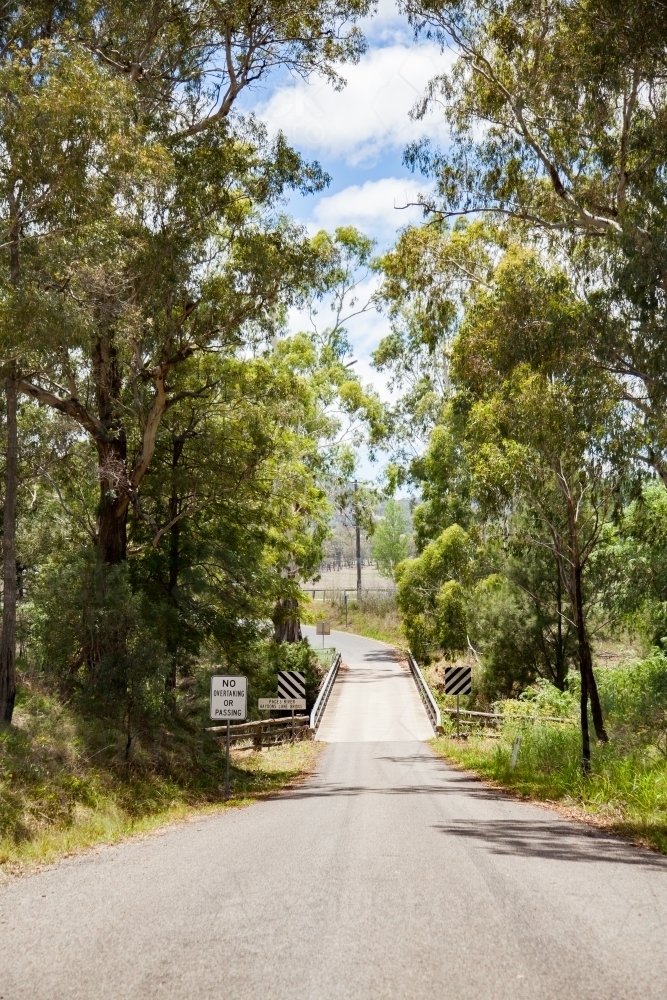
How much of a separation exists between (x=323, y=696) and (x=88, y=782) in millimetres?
25199

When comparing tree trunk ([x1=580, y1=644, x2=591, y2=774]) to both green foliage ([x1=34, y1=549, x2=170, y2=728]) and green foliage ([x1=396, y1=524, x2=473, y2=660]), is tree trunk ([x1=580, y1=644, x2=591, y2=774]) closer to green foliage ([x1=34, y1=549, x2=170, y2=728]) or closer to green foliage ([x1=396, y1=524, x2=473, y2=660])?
green foliage ([x1=34, y1=549, x2=170, y2=728])

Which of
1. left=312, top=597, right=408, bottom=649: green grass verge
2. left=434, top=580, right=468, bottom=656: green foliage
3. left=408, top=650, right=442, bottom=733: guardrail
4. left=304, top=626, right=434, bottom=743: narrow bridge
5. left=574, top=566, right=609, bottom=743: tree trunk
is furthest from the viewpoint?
left=312, top=597, right=408, bottom=649: green grass verge

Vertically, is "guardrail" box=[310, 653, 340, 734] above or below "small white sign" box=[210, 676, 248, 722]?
below

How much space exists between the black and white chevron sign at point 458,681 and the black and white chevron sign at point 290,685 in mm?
5102

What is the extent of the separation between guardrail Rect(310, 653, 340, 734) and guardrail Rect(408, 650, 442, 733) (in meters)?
4.03

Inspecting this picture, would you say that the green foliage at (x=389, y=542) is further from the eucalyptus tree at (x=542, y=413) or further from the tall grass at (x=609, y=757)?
the eucalyptus tree at (x=542, y=413)

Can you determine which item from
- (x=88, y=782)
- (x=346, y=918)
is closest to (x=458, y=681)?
(x=88, y=782)

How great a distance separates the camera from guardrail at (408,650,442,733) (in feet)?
105

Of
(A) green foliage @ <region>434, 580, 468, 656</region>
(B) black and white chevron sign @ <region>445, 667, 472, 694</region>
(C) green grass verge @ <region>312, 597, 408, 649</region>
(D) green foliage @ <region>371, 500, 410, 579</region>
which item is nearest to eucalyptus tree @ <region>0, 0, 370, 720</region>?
(B) black and white chevron sign @ <region>445, 667, 472, 694</region>

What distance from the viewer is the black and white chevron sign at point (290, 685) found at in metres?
30.5

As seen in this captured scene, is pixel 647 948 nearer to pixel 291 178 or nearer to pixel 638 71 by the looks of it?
pixel 638 71

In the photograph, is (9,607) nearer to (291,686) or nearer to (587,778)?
(587,778)

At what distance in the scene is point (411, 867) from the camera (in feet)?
26.6

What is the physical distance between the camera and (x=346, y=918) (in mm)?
6000
